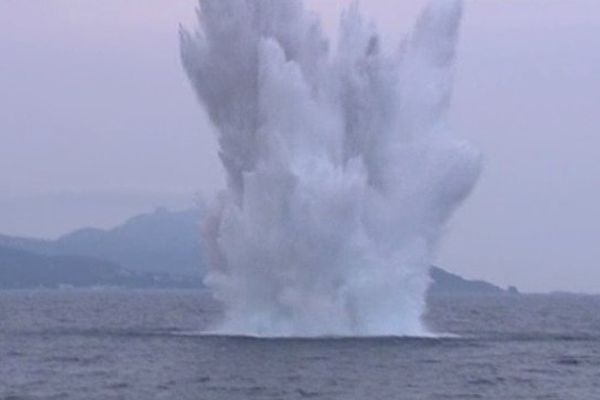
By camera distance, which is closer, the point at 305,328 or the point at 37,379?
the point at 37,379

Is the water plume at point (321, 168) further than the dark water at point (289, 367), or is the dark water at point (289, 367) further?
the water plume at point (321, 168)

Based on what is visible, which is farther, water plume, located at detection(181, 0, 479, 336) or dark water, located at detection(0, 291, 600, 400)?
water plume, located at detection(181, 0, 479, 336)

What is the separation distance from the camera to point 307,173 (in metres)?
71.1

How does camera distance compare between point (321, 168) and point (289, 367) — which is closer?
point (289, 367)

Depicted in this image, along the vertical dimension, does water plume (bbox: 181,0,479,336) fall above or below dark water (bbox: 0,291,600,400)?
above

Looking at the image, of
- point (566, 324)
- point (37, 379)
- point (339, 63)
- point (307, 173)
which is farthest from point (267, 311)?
point (566, 324)

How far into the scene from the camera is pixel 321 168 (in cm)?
7100

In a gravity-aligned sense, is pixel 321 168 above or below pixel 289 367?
above

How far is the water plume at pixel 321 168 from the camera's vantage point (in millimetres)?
71000

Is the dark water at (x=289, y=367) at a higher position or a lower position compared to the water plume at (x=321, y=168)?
lower

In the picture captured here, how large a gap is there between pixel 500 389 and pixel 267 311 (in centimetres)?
1814

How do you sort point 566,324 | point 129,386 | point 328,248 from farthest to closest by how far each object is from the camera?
point 566,324 < point 328,248 < point 129,386

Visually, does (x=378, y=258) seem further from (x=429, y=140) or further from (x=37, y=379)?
(x=37, y=379)

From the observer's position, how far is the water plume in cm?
7100
